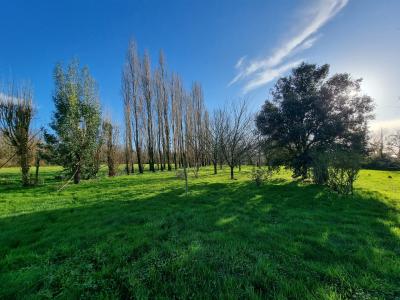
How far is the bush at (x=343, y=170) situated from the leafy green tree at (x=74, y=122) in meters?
15.0

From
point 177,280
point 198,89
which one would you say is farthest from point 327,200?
point 198,89

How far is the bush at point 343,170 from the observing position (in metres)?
7.54

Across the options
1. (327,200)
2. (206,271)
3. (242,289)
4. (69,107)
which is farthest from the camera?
(69,107)

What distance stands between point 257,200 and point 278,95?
905 centimetres

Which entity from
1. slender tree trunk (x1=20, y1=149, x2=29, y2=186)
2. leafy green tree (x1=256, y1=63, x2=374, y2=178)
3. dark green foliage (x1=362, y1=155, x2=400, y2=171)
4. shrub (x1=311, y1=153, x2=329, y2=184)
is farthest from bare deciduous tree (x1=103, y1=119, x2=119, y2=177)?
dark green foliage (x1=362, y1=155, x2=400, y2=171)

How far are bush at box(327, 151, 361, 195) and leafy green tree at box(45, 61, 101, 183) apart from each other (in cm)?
1498

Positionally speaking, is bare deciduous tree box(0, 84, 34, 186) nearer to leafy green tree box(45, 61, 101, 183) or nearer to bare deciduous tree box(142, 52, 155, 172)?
leafy green tree box(45, 61, 101, 183)

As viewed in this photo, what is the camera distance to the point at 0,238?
398 centimetres

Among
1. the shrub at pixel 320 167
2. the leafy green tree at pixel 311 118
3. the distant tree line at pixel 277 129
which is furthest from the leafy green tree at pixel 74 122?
the shrub at pixel 320 167

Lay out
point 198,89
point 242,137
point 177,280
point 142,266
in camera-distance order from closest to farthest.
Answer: point 177,280 → point 142,266 → point 242,137 → point 198,89

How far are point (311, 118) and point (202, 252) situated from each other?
11.1m

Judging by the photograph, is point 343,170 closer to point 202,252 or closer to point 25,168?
point 202,252

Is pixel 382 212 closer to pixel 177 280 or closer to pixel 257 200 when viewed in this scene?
pixel 257 200

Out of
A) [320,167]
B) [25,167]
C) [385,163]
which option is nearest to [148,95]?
[25,167]
